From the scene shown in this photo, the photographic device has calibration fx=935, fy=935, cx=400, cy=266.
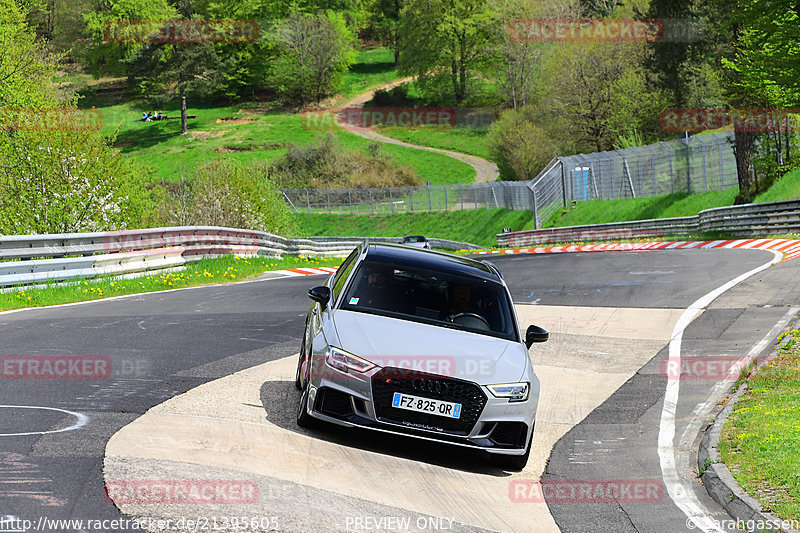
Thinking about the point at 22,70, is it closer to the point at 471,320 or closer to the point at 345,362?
the point at 471,320

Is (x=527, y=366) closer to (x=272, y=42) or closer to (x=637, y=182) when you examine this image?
(x=637, y=182)

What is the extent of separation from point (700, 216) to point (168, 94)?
85.5 m

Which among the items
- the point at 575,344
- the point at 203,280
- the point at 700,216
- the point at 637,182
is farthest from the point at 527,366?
the point at 637,182

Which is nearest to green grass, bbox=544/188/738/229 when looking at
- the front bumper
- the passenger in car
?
the passenger in car

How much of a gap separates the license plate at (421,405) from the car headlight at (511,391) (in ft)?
1.30

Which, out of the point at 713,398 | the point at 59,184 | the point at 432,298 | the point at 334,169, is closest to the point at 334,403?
the point at 432,298

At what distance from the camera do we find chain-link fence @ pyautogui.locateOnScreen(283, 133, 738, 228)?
4462cm

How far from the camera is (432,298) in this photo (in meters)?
8.89

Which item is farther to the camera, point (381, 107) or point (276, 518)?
point (381, 107)

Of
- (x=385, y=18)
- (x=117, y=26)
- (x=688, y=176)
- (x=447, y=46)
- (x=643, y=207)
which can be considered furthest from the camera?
(x=385, y=18)

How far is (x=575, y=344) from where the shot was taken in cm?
1435

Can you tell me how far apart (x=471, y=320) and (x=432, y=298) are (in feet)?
1.43

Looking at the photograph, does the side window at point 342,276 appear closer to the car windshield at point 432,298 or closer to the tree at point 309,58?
the car windshield at point 432,298

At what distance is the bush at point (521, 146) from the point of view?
73.0 m
